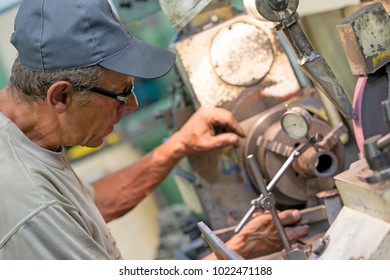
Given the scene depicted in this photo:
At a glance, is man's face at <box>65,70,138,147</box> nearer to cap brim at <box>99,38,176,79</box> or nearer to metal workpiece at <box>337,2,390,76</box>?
cap brim at <box>99,38,176,79</box>

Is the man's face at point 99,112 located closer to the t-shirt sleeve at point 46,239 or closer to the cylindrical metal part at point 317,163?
the t-shirt sleeve at point 46,239

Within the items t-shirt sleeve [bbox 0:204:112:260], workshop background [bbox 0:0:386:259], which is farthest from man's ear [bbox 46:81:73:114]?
workshop background [bbox 0:0:386:259]

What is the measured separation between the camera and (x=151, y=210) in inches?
137

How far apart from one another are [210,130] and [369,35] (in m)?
0.68

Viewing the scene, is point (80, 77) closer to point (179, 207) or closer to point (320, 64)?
point (320, 64)

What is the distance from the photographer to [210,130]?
5.70ft

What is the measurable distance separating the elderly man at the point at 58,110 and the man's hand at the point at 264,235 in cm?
35

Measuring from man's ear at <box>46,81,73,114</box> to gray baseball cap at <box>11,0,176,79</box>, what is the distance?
0.04m

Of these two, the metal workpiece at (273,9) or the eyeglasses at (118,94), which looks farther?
the eyeglasses at (118,94)

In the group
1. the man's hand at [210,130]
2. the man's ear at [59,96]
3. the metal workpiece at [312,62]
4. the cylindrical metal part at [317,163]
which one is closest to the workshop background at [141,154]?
the man's hand at [210,130]

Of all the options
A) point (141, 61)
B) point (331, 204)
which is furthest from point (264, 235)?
point (141, 61)

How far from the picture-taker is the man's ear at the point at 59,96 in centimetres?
126

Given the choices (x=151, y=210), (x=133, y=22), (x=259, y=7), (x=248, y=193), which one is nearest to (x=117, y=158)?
(x=151, y=210)

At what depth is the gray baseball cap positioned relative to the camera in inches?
49.3
